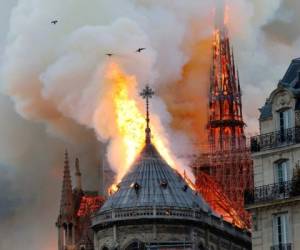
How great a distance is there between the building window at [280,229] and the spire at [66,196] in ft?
227

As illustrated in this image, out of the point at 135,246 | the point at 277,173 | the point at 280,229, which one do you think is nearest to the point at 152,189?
the point at 135,246

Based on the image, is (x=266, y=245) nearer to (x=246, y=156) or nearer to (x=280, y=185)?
(x=280, y=185)

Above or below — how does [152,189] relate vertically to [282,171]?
above

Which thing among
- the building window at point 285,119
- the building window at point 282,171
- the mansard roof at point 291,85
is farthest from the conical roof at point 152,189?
the building window at point 282,171

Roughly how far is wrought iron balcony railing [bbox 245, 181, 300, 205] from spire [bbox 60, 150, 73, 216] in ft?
220

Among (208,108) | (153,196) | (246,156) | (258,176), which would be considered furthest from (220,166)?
(258,176)

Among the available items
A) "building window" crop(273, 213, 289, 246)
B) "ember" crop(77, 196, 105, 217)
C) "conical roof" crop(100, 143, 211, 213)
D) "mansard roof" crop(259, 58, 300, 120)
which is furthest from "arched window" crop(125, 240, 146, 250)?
"building window" crop(273, 213, 289, 246)

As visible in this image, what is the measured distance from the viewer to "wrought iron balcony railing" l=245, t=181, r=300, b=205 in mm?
76562

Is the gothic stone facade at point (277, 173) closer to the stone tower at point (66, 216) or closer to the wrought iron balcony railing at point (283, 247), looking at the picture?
the wrought iron balcony railing at point (283, 247)

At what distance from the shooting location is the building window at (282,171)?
77.9 m

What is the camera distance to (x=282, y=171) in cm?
7831

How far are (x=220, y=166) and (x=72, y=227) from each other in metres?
20.5

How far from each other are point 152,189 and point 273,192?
151 ft

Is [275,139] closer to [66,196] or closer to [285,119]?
[285,119]
